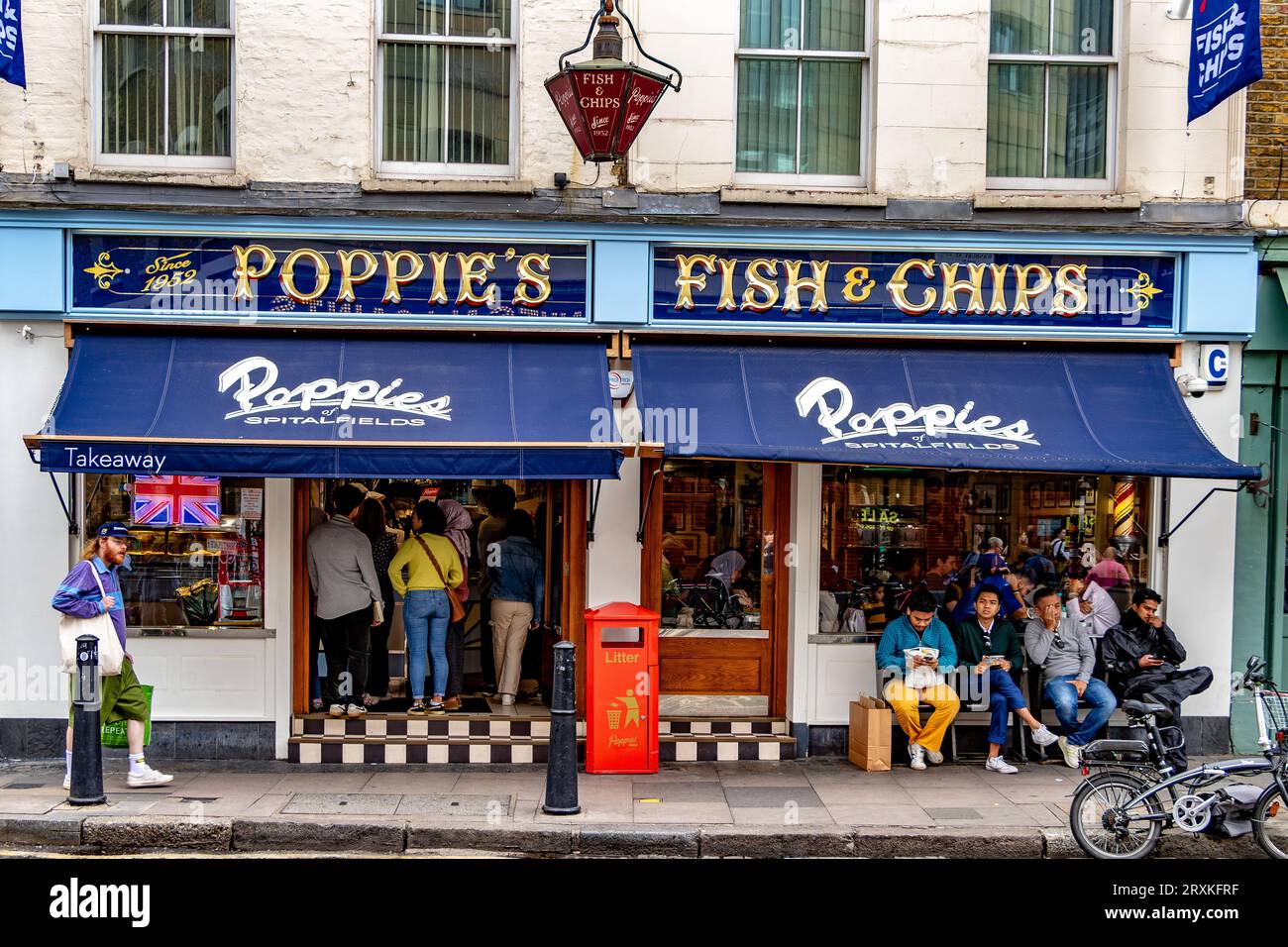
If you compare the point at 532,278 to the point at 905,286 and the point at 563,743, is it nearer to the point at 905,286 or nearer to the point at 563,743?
the point at 905,286

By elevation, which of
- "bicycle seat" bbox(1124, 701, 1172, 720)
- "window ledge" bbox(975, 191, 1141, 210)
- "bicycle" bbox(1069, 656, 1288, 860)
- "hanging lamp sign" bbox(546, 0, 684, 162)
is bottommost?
"bicycle" bbox(1069, 656, 1288, 860)

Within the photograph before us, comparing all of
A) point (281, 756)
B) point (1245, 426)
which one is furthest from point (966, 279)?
point (281, 756)

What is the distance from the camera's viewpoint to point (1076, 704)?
9977 mm

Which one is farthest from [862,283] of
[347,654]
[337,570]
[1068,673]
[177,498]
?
Result: [177,498]

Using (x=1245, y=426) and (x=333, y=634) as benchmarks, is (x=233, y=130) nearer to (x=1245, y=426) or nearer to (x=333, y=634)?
(x=333, y=634)

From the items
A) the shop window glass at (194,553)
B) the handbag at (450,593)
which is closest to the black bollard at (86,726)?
the shop window glass at (194,553)

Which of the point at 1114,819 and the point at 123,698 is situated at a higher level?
the point at 123,698

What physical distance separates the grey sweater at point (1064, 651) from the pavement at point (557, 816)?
2.87 ft

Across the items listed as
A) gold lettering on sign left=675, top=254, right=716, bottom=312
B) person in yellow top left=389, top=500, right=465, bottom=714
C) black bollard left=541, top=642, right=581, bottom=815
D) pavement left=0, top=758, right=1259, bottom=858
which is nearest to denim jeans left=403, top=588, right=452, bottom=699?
person in yellow top left=389, top=500, right=465, bottom=714

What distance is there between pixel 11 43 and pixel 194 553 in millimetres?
4274

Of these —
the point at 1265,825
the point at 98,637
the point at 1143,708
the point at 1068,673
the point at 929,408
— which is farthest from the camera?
the point at 1068,673

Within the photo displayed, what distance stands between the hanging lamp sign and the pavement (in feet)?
16.6

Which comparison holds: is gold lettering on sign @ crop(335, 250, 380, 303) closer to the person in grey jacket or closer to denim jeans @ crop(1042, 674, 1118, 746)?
the person in grey jacket

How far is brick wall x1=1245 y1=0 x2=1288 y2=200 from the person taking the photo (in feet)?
34.3
